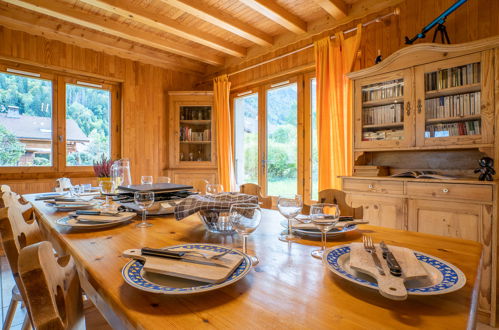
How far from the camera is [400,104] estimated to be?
2.29 m

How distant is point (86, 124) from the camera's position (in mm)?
3691

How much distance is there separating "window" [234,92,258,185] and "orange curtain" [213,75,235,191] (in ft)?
0.70

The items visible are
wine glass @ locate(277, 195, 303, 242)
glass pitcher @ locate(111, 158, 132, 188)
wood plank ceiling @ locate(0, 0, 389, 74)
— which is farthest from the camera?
wood plank ceiling @ locate(0, 0, 389, 74)

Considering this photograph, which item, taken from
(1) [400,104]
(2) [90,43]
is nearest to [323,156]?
(1) [400,104]

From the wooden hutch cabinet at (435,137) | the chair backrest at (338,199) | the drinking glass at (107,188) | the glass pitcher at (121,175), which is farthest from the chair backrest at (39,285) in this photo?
the wooden hutch cabinet at (435,137)

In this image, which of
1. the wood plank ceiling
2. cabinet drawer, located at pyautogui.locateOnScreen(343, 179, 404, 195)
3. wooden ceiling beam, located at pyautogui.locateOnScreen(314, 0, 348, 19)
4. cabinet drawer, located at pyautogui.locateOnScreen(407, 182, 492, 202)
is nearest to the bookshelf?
the wood plank ceiling

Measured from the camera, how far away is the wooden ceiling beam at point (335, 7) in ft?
8.50

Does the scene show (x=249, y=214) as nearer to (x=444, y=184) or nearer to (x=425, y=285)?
(x=425, y=285)

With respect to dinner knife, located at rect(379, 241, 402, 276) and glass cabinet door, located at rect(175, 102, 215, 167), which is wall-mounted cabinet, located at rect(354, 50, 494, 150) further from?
glass cabinet door, located at rect(175, 102, 215, 167)

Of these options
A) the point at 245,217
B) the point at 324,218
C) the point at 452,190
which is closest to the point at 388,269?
the point at 324,218

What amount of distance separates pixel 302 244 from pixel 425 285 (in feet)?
1.24

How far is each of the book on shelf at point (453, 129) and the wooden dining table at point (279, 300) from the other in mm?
1465

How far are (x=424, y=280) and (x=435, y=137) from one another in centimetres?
186

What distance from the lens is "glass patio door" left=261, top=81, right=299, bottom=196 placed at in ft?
11.3
